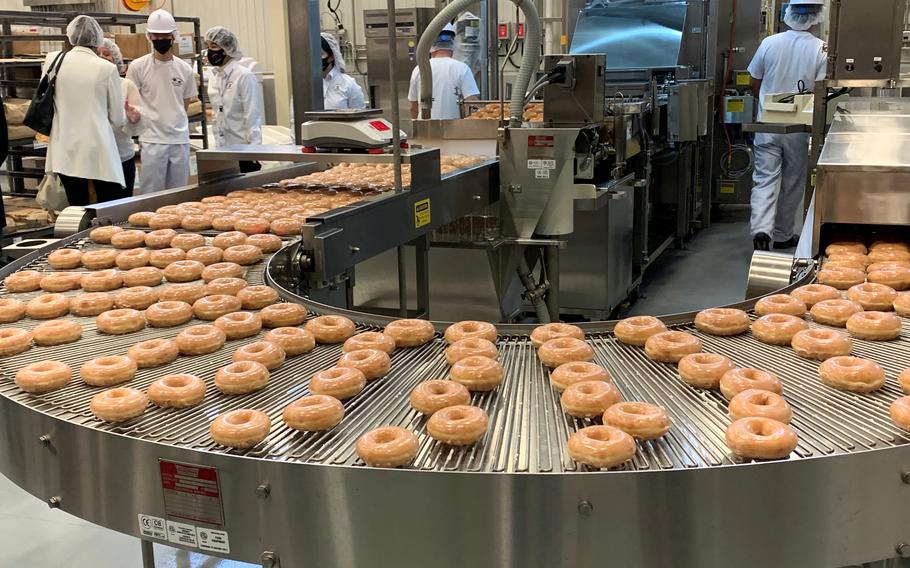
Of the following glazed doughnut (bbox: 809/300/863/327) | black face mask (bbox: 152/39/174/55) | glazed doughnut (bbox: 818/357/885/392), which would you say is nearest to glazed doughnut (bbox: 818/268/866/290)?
glazed doughnut (bbox: 809/300/863/327)

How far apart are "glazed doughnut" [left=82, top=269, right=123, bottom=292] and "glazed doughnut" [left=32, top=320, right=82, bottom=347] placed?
0.28 metres

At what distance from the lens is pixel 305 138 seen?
9.88 feet

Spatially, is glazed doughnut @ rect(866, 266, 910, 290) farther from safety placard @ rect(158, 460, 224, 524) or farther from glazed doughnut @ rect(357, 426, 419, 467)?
safety placard @ rect(158, 460, 224, 524)

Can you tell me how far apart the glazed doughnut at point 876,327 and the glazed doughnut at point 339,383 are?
1.00m

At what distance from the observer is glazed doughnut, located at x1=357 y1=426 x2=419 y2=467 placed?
116 cm

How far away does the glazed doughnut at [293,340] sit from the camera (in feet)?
5.35

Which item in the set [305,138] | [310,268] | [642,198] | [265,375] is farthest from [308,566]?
[642,198]

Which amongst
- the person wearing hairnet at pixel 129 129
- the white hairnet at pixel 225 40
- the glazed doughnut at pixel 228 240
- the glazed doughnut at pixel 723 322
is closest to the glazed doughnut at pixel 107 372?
the glazed doughnut at pixel 228 240

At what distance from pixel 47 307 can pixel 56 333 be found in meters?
0.18

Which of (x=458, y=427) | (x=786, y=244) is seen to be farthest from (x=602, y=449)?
(x=786, y=244)

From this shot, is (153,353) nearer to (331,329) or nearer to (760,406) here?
(331,329)

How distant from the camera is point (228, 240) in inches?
94.9

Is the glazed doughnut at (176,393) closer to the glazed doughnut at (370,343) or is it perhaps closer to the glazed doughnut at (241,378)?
the glazed doughnut at (241,378)

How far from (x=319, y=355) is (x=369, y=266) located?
226 centimetres
